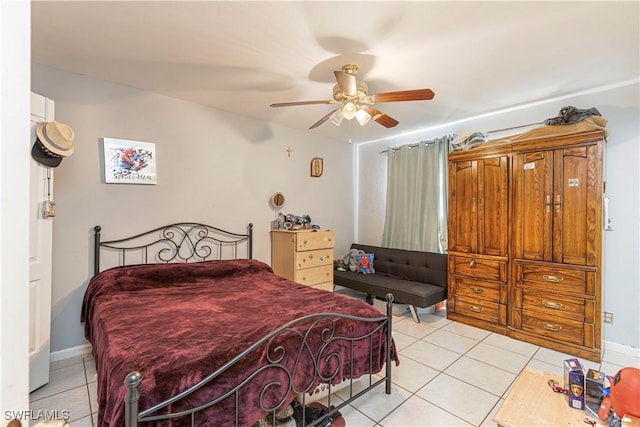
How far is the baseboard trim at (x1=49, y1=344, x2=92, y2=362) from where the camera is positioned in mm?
2588

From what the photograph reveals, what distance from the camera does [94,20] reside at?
6.32ft

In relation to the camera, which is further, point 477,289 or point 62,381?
point 477,289

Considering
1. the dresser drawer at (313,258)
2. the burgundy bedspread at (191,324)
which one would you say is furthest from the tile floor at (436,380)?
the dresser drawer at (313,258)

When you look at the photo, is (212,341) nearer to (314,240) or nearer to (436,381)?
(436,381)

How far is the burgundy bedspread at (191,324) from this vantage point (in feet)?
4.34

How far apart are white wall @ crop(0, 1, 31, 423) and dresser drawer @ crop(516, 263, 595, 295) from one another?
3665mm

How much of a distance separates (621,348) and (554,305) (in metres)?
0.72

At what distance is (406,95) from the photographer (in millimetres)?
2168

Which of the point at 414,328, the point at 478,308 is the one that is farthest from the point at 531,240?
the point at 414,328

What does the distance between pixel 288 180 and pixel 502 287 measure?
2933 millimetres

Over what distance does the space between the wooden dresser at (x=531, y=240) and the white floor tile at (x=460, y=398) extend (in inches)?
49.9

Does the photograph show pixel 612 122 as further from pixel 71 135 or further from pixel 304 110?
pixel 71 135

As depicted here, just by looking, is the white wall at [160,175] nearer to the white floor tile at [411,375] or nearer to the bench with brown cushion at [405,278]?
the bench with brown cushion at [405,278]

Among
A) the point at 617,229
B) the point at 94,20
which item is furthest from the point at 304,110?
the point at 617,229
